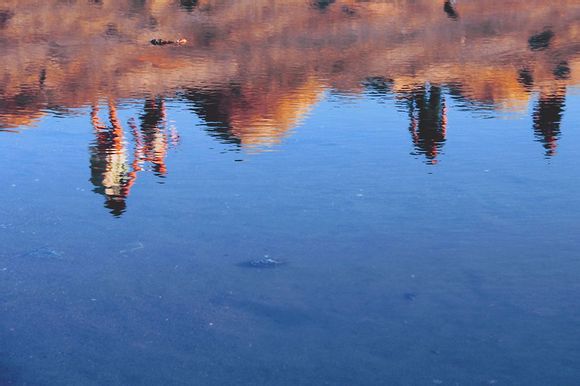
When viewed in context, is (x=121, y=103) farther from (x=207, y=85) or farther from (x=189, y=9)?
(x=189, y=9)

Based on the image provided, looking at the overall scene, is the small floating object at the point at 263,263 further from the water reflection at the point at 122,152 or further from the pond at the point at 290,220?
the water reflection at the point at 122,152

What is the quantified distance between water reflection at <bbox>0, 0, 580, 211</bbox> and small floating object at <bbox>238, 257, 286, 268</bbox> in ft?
7.52

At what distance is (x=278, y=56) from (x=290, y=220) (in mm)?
10896

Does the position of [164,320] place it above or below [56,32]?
below

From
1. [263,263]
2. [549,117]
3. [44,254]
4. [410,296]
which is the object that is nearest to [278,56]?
[549,117]

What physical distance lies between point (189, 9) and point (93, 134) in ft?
44.4

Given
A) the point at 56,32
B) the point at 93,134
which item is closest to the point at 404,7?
the point at 56,32

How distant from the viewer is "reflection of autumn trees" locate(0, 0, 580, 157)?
14.8 meters

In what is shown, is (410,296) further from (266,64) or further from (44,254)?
(266,64)

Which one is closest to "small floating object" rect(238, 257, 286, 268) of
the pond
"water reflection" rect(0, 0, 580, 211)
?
the pond

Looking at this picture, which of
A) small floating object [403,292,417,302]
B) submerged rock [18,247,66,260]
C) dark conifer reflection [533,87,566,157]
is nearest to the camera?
small floating object [403,292,417,302]

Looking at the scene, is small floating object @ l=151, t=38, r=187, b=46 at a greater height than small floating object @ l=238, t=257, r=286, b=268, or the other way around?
small floating object @ l=151, t=38, r=187, b=46

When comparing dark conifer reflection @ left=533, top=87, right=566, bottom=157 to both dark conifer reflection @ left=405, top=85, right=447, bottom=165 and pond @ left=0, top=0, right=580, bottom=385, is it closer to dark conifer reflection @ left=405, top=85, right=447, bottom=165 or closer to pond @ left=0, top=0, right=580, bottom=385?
pond @ left=0, top=0, right=580, bottom=385

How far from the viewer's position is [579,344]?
6.49 m
